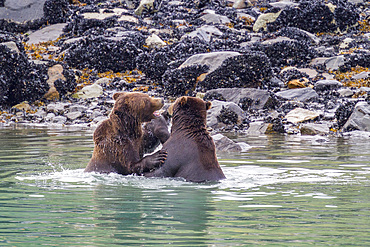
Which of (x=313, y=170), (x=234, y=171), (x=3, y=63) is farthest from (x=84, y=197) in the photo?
(x=3, y=63)

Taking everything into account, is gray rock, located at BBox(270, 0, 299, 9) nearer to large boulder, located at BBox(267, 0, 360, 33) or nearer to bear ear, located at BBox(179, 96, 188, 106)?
large boulder, located at BBox(267, 0, 360, 33)

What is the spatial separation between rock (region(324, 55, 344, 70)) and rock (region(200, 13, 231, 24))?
10213mm

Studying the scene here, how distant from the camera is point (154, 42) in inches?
1167

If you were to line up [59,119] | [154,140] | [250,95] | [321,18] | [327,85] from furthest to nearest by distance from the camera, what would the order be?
1. [321,18]
2. [327,85]
3. [59,119]
4. [250,95]
5. [154,140]

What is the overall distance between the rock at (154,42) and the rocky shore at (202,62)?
6 centimetres

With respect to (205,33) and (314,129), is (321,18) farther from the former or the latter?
(314,129)

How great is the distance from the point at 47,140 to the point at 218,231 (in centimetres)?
1081

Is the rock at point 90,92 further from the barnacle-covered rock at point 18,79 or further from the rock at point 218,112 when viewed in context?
the rock at point 218,112

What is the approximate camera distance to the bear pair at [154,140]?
26.4 ft

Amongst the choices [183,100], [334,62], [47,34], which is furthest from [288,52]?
[183,100]

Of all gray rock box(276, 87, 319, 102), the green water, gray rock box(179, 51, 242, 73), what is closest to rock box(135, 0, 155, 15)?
gray rock box(179, 51, 242, 73)

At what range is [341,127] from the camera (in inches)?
660

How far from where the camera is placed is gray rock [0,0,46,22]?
3622cm

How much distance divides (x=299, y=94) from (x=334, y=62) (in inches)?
207
